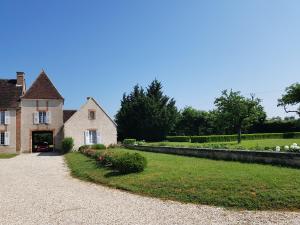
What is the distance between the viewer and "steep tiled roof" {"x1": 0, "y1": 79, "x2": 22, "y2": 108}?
3553 cm

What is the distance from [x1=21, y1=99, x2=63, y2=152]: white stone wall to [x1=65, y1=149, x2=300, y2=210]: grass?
78.3 ft

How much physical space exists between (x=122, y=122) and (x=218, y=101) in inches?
661

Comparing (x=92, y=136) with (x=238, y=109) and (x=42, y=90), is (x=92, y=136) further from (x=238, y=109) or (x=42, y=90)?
(x=238, y=109)

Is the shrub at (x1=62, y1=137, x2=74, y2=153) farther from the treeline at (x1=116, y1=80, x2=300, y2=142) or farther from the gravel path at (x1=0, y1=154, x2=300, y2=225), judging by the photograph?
the gravel path at (x1=0, y1=154, x2=300, y2=225)

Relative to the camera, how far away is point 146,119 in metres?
46.5

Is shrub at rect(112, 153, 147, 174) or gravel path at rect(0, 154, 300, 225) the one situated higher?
shrub at rect(112, 153, 147, 174)

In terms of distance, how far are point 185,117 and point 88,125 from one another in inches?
1000

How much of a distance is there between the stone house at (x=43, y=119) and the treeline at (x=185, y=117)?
34.3ft

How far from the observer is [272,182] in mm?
9945

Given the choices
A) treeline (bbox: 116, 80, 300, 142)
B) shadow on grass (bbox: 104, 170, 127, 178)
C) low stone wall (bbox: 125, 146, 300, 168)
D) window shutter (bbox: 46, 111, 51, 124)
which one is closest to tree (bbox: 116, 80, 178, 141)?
treeline (bbox: 116, 80, 300, 142)

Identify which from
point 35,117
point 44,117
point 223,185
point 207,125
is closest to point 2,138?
point 35,117

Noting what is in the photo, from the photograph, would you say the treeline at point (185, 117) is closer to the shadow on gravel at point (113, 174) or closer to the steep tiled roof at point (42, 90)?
the steep tiled roof at point (42, 90)

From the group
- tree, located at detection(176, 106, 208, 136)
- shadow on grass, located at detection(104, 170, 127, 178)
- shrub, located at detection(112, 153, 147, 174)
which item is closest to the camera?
shrub, located at detection(112, 153, 147, 174)

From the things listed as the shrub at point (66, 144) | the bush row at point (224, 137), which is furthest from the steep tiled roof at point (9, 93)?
the bush row at point (224, 137)
